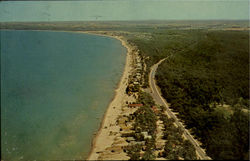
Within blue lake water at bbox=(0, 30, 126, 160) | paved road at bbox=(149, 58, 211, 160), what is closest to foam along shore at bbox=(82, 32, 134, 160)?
blue lake water at bbox=(0, 30, 126, 160)

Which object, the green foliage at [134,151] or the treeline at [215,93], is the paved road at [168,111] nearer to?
the treeline at [215,93]

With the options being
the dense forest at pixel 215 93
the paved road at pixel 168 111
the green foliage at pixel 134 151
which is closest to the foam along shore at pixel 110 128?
the green foliage at pixel 134 151

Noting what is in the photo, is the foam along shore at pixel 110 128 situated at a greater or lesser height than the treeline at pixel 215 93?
lesser

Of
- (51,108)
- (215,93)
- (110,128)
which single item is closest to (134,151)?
(110,128)

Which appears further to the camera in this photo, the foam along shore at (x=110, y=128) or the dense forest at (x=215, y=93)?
the foam along shore at (x=110, y=128)

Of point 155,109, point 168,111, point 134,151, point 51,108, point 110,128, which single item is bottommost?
point 110,128

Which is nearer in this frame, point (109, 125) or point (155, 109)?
point (109, 125)

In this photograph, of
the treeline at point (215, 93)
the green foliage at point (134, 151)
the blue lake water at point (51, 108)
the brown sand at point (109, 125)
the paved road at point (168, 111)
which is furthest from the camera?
the brown sand at point (109, 125)

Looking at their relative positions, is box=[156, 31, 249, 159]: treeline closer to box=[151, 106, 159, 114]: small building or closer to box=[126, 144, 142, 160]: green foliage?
box=[151, 106, 159, 114]: small building

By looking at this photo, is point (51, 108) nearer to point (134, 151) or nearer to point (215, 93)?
point (134, 151)

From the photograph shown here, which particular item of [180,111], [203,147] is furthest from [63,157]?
[180,111]
